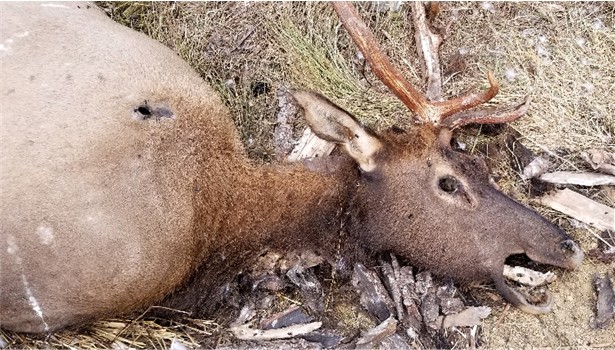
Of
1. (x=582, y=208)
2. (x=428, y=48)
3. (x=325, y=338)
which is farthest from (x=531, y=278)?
(x=428, y=48)

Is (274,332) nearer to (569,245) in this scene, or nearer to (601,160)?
(569,245)

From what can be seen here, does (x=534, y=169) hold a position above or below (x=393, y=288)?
above

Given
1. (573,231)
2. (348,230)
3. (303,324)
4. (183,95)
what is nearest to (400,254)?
(348,230)

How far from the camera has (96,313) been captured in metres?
3.85

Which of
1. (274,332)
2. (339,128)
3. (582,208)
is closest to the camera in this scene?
(339,128)

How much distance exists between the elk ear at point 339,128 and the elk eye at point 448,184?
36cm

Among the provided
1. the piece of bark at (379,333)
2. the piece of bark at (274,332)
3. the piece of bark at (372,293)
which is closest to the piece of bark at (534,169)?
the piece of bark at (372,293)

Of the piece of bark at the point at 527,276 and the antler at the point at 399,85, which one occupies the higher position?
the antler at the point at 399,85

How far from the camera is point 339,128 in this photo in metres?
3.92

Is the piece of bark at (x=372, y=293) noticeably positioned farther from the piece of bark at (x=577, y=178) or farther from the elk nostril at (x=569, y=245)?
the piece of bark at (x=577, y=178)

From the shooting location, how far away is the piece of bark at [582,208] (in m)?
4.36

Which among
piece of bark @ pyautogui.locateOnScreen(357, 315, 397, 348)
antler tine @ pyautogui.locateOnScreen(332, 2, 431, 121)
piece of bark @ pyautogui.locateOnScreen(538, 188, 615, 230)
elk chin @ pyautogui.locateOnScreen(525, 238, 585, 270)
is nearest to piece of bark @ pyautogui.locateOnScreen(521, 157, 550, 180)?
piece of bark @ pyautogui.locateOnScreen(538, 188, 615, 230)

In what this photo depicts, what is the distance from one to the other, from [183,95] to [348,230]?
1.12m

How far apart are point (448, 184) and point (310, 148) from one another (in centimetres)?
84
